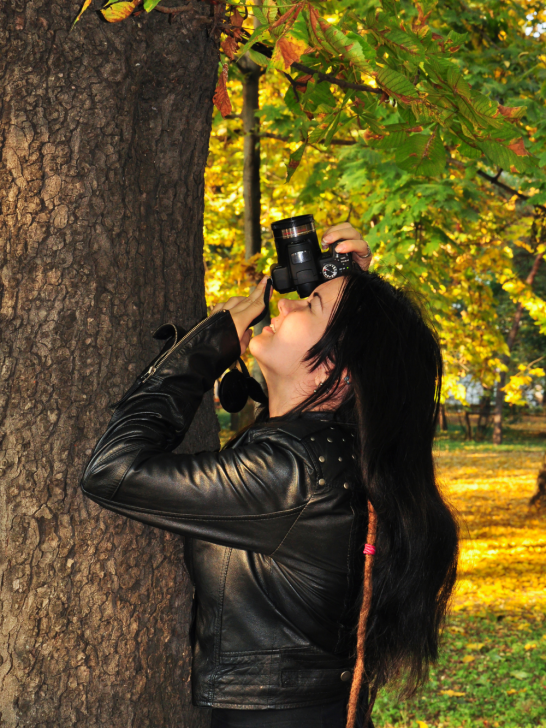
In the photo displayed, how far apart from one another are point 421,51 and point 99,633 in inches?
72.2

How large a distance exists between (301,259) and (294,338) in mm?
333

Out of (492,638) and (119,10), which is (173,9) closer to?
(119,10)

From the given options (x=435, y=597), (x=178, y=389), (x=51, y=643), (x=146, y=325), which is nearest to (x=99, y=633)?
(x=51, y=643)

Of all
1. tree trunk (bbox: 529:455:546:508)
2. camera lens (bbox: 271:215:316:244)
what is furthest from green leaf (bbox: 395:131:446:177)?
tree trunk (bbox: 529:455:546:508)

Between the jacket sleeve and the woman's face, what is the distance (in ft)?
1.04

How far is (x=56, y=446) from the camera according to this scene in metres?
1.81

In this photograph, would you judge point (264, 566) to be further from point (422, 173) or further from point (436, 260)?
point (436, 260)

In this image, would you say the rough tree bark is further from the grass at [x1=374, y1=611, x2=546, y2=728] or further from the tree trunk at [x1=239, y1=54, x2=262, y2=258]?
the grass at [x1=374, y1=611, x2=546, y2=728]

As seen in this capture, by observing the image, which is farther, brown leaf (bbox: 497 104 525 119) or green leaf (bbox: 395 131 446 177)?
green leaf (bbox: 395 131 446 177)

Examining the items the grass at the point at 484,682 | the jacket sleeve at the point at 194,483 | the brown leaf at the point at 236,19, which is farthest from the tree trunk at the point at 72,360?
the grass at the point at 484,682

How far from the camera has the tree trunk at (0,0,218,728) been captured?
1782mm

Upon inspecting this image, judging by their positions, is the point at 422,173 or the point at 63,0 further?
the point at 422,173

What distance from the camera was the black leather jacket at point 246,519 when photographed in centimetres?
161

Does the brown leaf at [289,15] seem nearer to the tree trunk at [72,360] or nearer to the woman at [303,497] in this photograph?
the tree trunk at [72,360]
